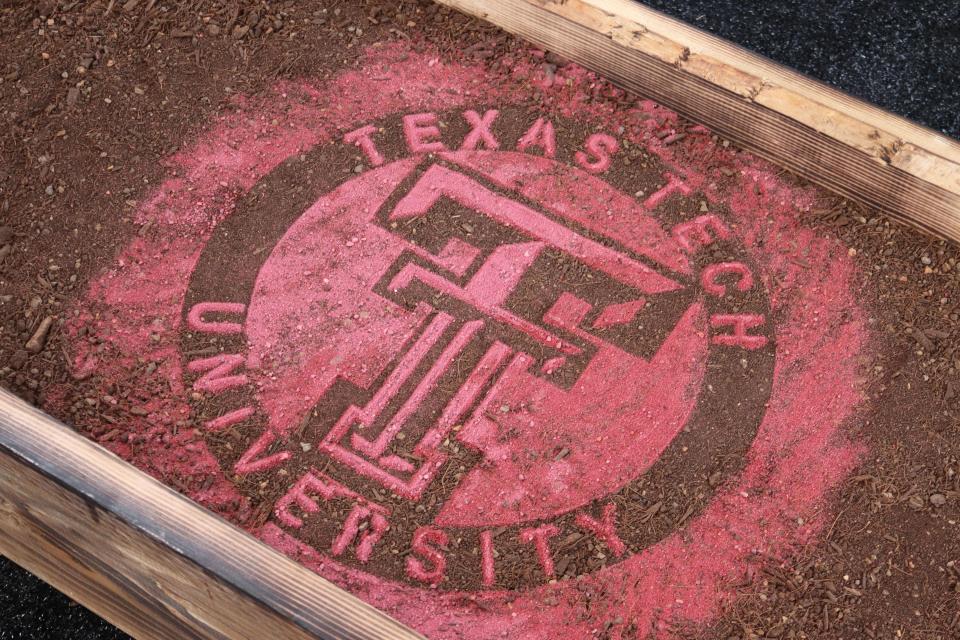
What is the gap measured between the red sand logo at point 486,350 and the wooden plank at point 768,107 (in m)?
0.12

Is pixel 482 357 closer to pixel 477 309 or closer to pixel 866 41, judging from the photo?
pixel 477 309

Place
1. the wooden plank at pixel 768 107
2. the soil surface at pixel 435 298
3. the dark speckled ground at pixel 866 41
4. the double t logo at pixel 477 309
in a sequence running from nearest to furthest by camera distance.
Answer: the soil surface at pixel 435 298, the double t logo at pixel 477 309, the wooden plank at pixel 768 107, the dark speckled ground at pixel 866 41

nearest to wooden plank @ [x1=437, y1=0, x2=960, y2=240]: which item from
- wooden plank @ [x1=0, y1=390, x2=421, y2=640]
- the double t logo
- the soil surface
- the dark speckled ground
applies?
the soil surface

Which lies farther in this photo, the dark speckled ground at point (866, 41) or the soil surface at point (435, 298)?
the dark speckled ground at point (866, 41)

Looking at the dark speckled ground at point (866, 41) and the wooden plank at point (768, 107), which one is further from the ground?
the wooden plank at point (768, 107)

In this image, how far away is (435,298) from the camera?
313cm

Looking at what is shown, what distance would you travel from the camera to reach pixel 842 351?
3057 mm

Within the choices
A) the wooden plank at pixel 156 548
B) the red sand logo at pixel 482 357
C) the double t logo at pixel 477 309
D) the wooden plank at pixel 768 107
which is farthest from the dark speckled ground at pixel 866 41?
the wooden plank at pixel 156 548

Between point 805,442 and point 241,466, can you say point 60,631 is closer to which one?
point 241,466

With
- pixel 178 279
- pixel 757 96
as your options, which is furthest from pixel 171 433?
pixel 757 96

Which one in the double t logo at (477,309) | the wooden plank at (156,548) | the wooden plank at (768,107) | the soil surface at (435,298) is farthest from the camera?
the wooden plank at (768,107)

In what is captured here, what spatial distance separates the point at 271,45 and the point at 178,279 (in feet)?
2.96

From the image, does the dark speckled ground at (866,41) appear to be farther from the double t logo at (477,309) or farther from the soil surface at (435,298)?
the double t logo at (477,309)

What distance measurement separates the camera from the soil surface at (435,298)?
273 centimetres
